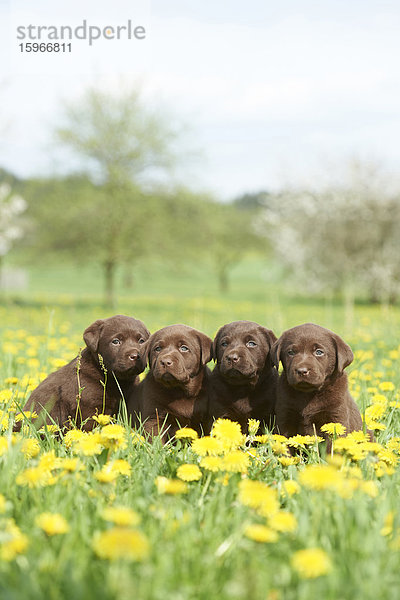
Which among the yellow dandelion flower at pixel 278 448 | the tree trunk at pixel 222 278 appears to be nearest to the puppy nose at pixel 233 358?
the yellow dandelion flower at pixel 278 448

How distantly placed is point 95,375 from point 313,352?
1.51 metres

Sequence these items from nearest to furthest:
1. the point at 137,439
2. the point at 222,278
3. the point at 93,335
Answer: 1. the point at 137,439
2. the point at 93,335
3. the point at 222,278

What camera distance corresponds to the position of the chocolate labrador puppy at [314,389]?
365 cm

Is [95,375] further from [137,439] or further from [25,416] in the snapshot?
[137,439]

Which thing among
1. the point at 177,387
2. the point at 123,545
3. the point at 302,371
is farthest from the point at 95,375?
the point at 123,545

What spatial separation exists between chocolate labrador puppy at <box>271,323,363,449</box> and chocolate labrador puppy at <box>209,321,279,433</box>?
0.25 meters

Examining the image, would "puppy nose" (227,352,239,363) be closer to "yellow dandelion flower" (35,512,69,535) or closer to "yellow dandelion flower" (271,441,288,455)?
"yellow dandelion flower" (271,441,288,455)

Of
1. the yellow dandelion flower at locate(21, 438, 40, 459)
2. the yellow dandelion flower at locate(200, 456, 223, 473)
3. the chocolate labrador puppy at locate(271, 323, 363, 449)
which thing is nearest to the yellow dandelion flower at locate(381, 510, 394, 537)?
the yellow dandelion flower at locate(200, 456, 223, 473)

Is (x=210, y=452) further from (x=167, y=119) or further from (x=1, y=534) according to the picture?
(x=167, y=119)

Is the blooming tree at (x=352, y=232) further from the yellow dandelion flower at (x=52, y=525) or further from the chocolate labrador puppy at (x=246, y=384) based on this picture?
the yellow dandelion flower at (x=52, y=525)

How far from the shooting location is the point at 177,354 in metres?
3.74

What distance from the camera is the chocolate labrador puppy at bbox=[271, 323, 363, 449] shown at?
3.65m

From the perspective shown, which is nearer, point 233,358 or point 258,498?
point 258,498

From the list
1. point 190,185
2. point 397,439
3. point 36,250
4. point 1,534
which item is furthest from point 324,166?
point 1,534
